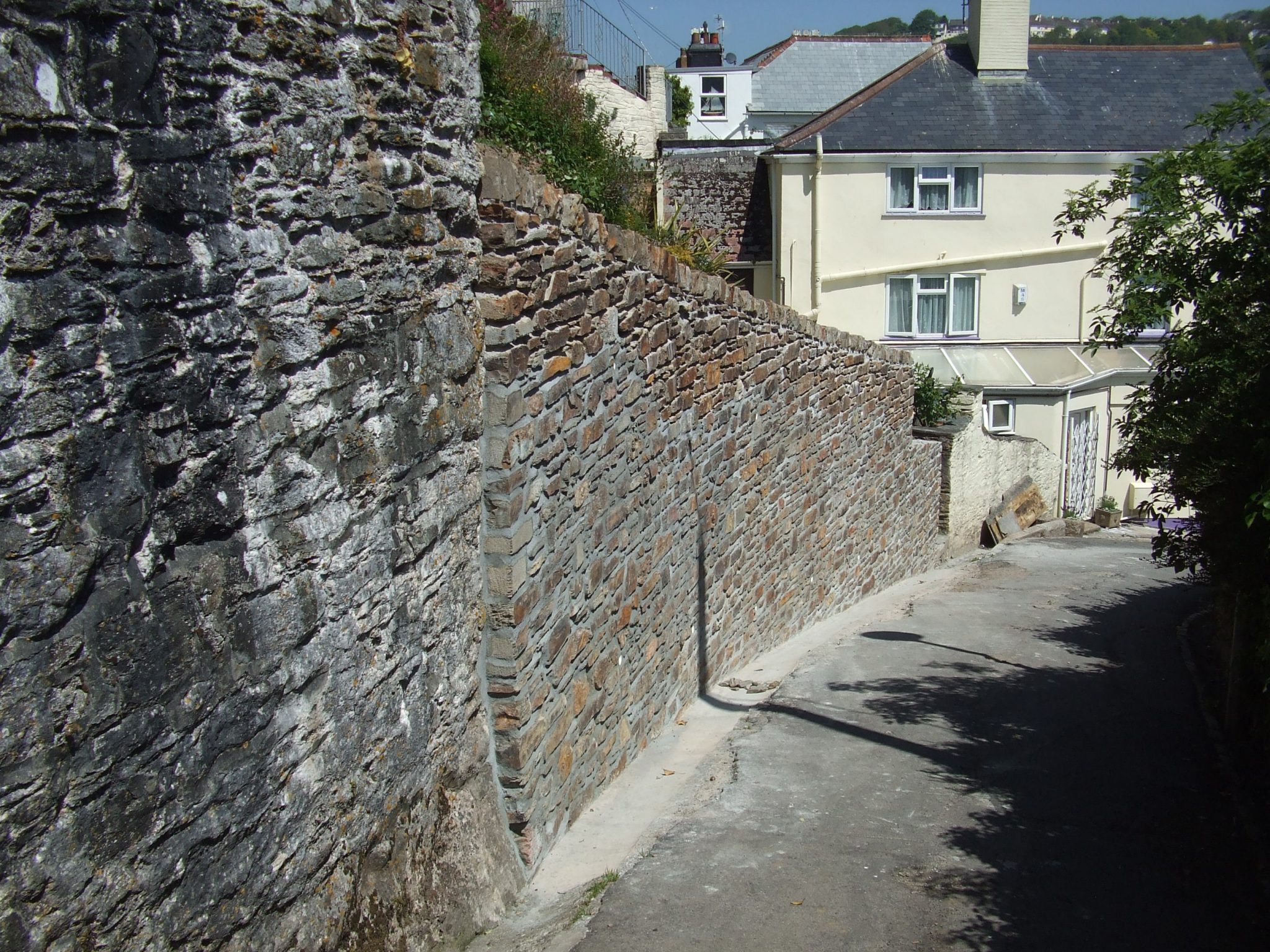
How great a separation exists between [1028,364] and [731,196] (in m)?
6.98

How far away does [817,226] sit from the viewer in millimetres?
20828

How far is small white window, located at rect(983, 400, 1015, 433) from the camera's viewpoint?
69.9 feet

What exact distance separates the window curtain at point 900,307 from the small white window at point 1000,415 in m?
2.19

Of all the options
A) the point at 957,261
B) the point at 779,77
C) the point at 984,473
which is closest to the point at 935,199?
the point at 957,261

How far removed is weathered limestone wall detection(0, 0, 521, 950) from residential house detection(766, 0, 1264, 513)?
17.7 metres

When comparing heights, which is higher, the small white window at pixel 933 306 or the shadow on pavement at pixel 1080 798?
the small white window at pixel 933 306

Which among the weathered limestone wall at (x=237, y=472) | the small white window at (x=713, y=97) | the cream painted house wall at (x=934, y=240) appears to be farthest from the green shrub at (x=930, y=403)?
the small white window at (x=713, y=97)

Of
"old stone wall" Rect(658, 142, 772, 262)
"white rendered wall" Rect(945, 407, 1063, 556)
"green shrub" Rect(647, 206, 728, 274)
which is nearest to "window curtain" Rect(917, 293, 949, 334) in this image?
"white rendered wall" Rect(945, 407, 1063, 556)

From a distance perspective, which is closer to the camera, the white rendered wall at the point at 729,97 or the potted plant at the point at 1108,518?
the potted plant at the point at 1108,518

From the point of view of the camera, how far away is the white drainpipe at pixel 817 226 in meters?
20.5

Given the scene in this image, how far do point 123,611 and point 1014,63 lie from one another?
23.6 m

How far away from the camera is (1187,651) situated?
10.5 m

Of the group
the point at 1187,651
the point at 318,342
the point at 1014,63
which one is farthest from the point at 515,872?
the point at 1014,63

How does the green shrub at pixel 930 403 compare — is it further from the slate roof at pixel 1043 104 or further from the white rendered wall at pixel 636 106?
the white rendered wall at pixel 636 106
